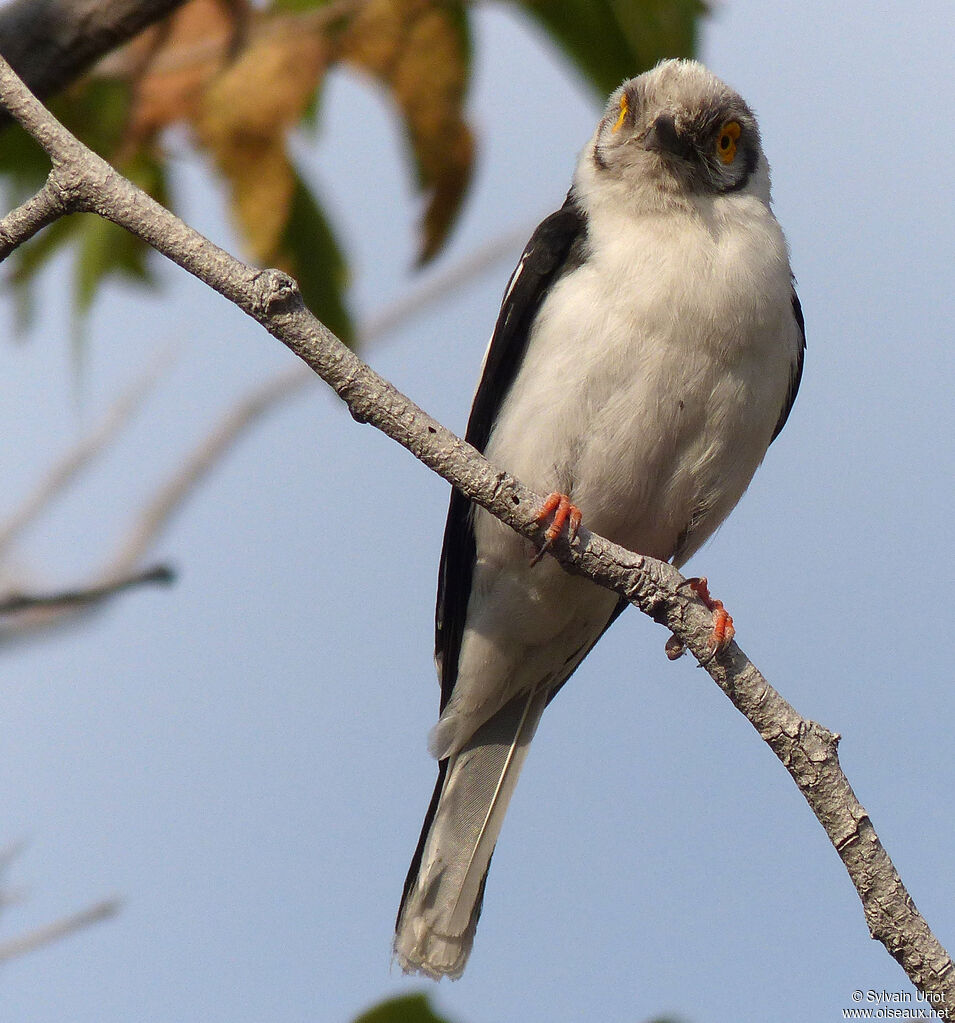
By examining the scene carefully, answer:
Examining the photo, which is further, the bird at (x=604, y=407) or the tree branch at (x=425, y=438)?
the bird at (x=604, y=407)

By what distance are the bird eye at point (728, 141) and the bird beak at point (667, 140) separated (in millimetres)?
206

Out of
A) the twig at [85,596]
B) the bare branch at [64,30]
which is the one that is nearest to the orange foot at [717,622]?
the twig at [85,596]

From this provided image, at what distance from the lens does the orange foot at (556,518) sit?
Answer: 3.10m

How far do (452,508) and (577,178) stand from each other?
1.53m

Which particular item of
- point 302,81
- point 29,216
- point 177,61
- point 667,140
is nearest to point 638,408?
point 667,140

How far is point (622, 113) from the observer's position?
4.85m

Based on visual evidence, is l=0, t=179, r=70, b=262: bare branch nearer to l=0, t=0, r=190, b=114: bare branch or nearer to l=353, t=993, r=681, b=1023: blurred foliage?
l=0, t=0, r=190, b=114: bare branch

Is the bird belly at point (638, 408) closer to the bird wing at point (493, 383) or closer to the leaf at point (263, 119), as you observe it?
the bird wing at point (493, 383)

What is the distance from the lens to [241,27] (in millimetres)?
3570

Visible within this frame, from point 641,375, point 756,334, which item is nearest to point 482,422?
point 641,375

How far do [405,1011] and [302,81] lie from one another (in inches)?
100

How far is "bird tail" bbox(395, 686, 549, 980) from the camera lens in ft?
14.9

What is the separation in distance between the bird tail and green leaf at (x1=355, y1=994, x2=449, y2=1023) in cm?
201

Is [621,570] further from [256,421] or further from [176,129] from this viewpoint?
[256,421]
